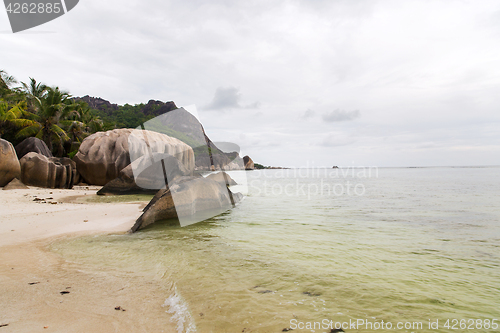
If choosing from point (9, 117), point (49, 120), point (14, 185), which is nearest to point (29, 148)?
point (9, 117)

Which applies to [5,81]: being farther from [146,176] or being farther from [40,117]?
[146,176]

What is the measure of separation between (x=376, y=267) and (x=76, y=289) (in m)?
3.43

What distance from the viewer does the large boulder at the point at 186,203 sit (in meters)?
5.95

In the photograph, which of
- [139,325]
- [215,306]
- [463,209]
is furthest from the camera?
[463,209]

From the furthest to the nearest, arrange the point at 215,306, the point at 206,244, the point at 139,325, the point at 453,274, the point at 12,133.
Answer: the point at 12,133, the point at 206,244, the point at 453,274, the point at 215,306, the point at 139,325

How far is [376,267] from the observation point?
11.0 feet

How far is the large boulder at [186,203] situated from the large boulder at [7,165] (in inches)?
343

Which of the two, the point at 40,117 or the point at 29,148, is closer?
the point at 29,148

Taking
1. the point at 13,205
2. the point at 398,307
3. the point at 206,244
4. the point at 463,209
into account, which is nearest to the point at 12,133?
the point at 13,205

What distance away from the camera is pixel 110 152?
15453mm

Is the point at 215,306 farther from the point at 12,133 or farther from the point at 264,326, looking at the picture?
the point at 12,133

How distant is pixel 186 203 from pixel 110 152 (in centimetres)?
1119

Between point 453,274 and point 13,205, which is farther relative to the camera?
point 13,205

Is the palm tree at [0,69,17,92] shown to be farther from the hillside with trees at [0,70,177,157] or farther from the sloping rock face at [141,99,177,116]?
the sloping rock face at [141,99,177,116]
